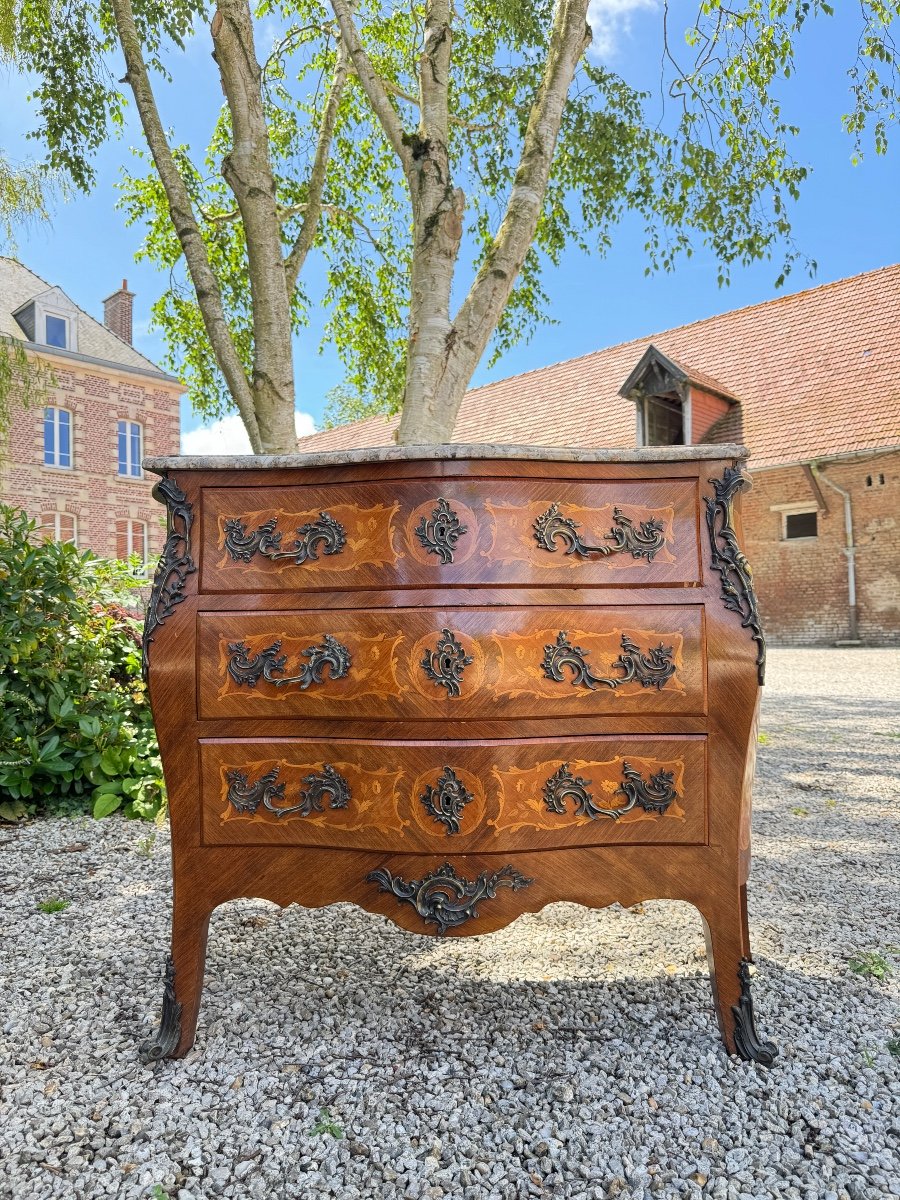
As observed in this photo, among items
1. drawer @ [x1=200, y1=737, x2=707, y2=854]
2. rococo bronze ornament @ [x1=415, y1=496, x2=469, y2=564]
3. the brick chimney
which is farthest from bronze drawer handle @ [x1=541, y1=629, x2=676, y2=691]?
the brick chimney

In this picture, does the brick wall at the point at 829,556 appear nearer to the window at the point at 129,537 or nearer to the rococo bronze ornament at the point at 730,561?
the rococo bronze ornament at the point at 730,561

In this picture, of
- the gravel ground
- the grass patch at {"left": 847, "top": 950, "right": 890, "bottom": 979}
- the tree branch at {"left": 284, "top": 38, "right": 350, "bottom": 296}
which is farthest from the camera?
the tree branch at {"left": 284, "top": 38, "right": 350, "bottom": 296}

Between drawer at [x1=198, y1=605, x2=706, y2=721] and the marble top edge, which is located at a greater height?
the marble top edge

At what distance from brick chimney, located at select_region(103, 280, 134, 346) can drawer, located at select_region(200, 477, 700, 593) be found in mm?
25541

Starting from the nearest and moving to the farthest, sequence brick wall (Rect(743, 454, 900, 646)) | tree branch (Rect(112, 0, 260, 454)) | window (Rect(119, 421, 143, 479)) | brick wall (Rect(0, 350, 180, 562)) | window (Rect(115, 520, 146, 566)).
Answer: tree branch (Rect(112, 0, 260, 454))
brick wall (Rect(743, 454, 900, 646))
brick wall (Rect(0, 350, 180, 562))
window (Rect(115, 520, 146, 566))
window (Rect(119, 421, 143, 479))

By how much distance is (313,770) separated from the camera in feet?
5.71

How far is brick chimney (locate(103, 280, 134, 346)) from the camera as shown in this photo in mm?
23969

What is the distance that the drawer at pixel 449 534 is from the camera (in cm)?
166

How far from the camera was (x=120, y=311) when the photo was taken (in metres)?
24.0

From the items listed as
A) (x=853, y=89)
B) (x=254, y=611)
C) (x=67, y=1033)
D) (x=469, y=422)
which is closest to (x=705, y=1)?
(x=853, y=89)

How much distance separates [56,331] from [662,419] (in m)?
17.0

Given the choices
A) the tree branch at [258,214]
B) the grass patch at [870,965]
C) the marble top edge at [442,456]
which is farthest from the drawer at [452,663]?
the tree branch at [258,214]

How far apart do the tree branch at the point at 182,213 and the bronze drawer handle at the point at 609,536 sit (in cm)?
309

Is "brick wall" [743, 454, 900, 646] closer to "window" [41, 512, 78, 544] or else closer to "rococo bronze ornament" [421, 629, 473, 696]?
"rococo bronze ornament" [421, 629, 473, 696]
